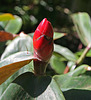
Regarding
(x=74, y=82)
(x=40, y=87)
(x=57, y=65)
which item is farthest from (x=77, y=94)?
(x=57, y=65)

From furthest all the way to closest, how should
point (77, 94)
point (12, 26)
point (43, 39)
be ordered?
point (12, 26), point (77, 94), point (43, 39)

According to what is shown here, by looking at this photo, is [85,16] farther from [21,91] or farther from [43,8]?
[43,8]

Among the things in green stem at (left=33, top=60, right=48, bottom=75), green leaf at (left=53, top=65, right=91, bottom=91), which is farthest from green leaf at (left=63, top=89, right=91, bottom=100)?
green stem at (left=33, top=60, right=48, bottom=75)

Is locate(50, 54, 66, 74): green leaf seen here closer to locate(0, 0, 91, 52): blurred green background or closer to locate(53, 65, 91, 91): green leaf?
locate(53, 65, 91, 91): green leaf

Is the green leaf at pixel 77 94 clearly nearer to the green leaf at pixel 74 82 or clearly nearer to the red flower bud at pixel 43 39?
the green leaf at pixel 74 82

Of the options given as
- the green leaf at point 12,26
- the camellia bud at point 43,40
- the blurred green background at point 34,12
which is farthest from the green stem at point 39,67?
the blurred green background at point 34,12

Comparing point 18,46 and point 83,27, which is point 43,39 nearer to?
point 18,46
